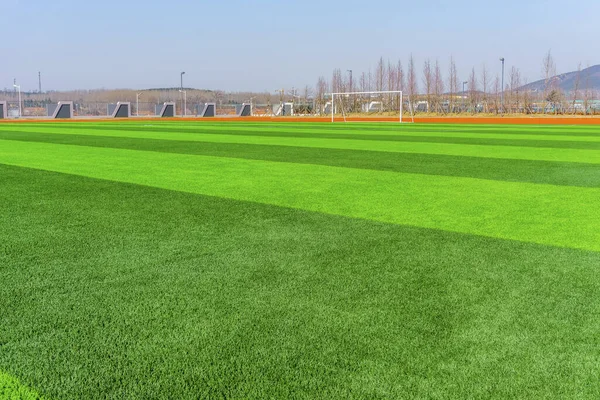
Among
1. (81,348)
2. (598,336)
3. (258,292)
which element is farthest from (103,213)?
(598,336)

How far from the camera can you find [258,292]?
4230 mm

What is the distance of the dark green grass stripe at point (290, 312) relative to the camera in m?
2.93

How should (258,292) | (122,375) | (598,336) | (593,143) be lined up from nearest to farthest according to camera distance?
1. (122,375)
2. (598,336)
3. (258,292)
4. (593,143)

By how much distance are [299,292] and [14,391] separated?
1.96m

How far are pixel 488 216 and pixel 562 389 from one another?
14.5ft

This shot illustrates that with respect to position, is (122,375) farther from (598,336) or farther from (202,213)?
(202,213)

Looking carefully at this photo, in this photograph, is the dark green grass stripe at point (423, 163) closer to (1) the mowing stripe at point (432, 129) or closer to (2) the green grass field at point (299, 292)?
(2) the green grass field at point (299, 292)

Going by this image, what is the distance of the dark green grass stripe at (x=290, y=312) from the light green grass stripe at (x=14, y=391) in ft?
0.17

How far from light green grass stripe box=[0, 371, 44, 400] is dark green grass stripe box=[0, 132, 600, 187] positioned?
9.03m

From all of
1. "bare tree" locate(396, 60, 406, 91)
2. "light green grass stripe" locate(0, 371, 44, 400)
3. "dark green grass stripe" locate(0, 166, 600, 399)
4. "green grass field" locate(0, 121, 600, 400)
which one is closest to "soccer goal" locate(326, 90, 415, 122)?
"bare tree" locate(396, 60, 406, 91)

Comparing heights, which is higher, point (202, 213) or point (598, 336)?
point (202, 213)

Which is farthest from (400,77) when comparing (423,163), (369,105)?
(423,163)

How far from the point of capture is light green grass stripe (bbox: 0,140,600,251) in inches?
260

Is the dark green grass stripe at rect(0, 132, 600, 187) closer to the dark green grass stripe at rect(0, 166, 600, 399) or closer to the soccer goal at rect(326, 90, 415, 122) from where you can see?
the dark green grass stripe at rect(0, 166, 600, 399)
